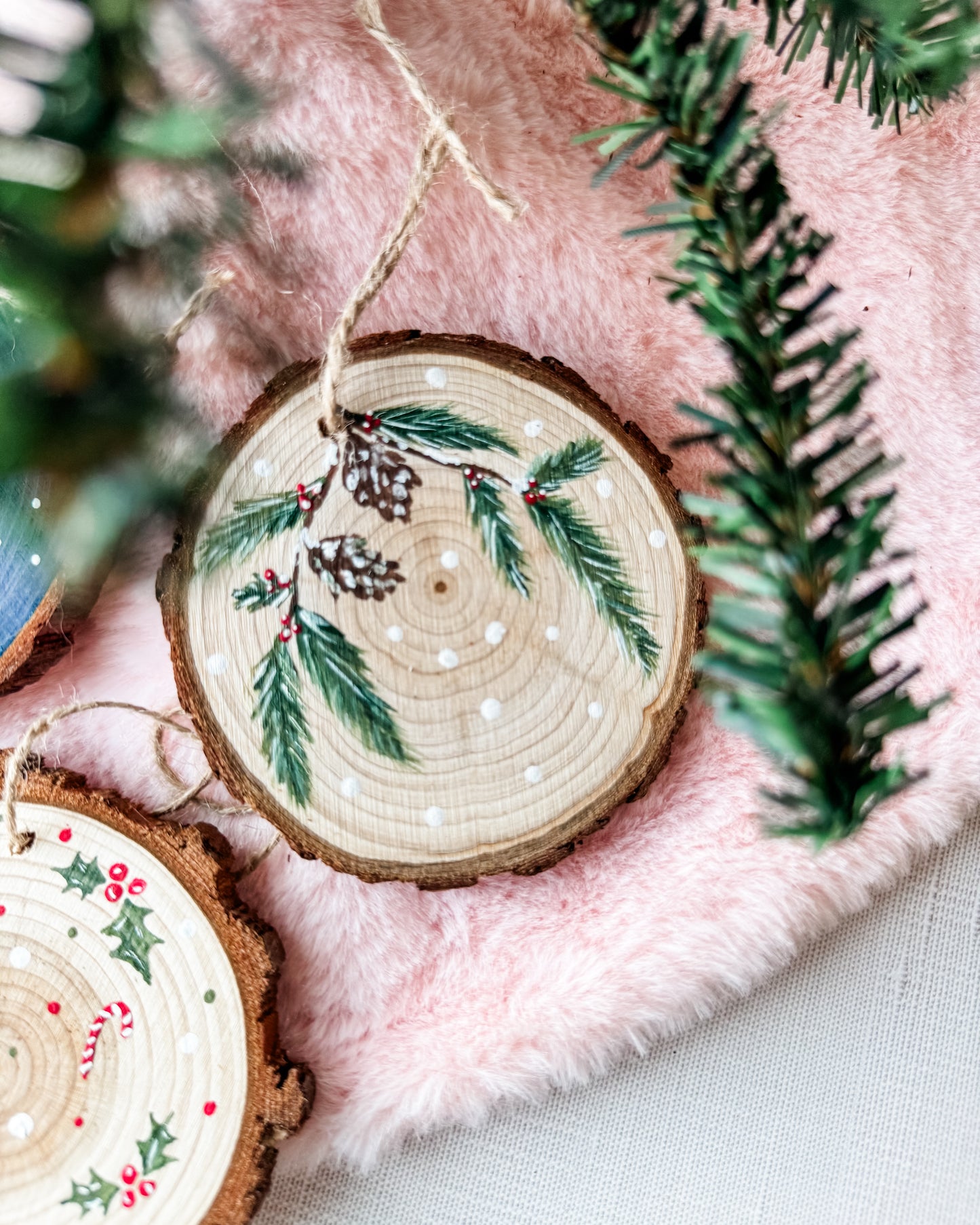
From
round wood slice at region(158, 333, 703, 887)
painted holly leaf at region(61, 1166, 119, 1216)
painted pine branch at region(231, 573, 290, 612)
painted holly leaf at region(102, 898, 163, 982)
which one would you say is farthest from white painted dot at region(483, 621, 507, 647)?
painted holly leaf at region(61, 1166, 119, 1216)

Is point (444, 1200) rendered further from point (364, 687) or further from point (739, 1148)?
point (364, 687)

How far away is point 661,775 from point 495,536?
0.18 metres

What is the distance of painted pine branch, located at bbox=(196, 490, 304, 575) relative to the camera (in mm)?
499

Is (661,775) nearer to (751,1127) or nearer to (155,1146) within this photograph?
(751,1127)

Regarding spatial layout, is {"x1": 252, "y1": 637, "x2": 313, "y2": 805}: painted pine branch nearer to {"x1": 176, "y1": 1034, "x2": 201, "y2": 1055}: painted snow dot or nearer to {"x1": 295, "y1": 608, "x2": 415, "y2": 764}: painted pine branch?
{"x1": 295, "y1": 608, "x2": 415, "y2": 764}: painted pine branch

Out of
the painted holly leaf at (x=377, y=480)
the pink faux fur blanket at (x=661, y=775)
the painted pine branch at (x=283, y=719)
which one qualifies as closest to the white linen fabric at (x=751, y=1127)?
the pink faux fur blanket at (x=661, y=775)

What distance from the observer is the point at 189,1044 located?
0.52 metres

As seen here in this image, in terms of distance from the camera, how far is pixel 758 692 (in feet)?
0.68

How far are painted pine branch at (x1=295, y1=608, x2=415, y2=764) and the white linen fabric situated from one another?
0.26 meters

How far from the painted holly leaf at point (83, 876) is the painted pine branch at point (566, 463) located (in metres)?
0.32

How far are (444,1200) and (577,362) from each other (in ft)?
1.63

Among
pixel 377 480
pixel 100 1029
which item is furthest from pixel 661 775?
pixel 100 1029

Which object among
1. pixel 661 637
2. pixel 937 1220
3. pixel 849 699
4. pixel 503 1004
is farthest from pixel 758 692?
pixel 937 1220

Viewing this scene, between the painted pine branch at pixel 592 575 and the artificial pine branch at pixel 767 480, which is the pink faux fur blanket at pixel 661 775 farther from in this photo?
the artificial pine branch at pixel 767 480
